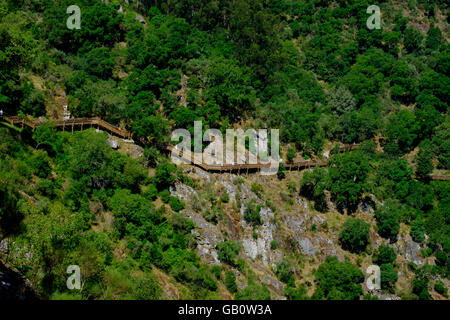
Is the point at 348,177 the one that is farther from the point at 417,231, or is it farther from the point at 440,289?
the point at 440,289

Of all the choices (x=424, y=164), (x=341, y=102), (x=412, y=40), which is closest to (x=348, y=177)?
(x=424, y=164)

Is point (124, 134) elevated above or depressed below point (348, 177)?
above

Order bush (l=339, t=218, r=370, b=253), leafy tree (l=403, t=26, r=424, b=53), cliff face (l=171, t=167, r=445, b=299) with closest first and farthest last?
cliff face (l=171, t=167, r=445, b=299), bush (l=339, t=218, r=370, b=253), leafy tree (l=403, t=26, r=424, b=53)

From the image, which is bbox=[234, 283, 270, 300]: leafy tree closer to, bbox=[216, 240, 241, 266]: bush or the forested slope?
the forested slope

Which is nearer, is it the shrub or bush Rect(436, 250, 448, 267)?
the shrub

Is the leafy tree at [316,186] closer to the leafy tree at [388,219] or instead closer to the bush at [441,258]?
the leafy tree at [388,219]

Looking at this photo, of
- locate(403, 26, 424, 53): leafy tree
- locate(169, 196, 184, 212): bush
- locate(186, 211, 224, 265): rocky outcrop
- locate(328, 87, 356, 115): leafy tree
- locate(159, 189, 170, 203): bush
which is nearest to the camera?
locate(186, 211, 224, 265): rocky outcrop

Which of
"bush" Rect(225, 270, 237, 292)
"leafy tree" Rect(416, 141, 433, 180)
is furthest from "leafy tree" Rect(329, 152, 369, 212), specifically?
"bush" Rect(225, 270, 237, 292)

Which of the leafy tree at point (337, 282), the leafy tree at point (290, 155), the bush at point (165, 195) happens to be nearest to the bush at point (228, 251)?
the bush at point (165, 195)

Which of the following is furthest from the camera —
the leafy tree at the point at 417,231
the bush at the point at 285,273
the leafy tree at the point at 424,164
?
the leafy tree at the point at 424,164
